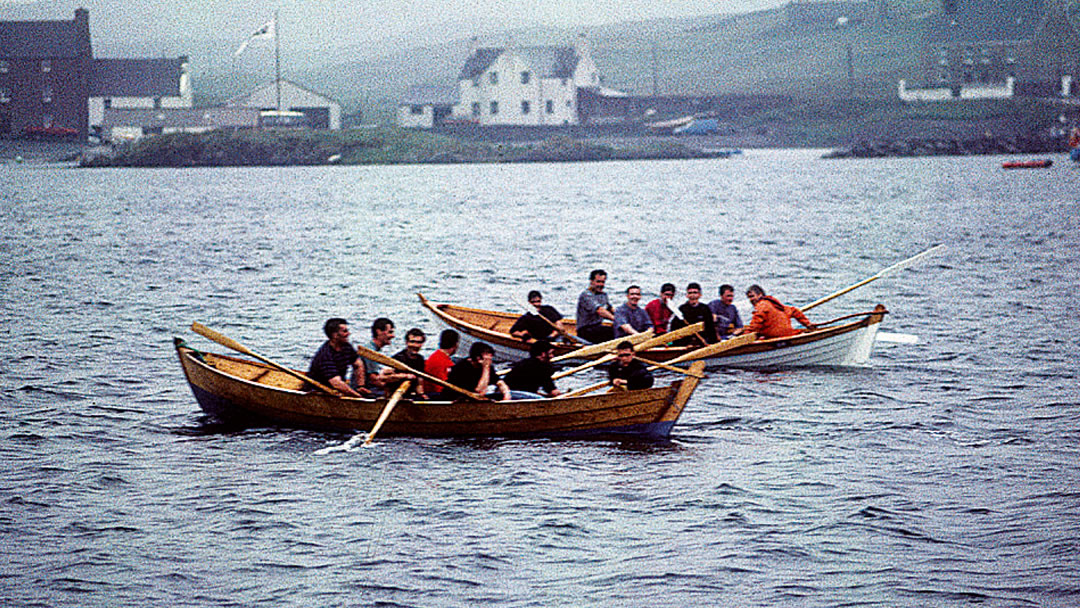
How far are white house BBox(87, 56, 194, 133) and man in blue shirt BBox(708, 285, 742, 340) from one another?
14003 centimetres

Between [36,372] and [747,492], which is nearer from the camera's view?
[747,492]

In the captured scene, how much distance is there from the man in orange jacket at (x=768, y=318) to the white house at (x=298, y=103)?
144740mm

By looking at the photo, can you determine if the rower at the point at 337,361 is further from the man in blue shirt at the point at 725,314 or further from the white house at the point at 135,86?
the white house at the point at 135,86

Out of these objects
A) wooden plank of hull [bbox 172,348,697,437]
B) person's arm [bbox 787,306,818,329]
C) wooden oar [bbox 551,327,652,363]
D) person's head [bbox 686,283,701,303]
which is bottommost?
wooden plank of hull [bbox 172,348,697,437]

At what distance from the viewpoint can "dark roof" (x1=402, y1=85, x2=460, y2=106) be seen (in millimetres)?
174250

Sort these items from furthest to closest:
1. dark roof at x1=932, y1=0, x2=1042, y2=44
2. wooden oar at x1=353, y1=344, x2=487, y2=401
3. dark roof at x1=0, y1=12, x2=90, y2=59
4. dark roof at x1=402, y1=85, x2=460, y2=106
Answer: dark roof at x1=932, y1=0, x2=1042, y2=44
dark roof at x1=402, y1=85, x2=460, y2=106
dark roof at x1=0, y1=12, x2=90, y2=59
wooden oar at x1=353, y1=344, x2=487, y2=401

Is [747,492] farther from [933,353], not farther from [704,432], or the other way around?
[933,353]

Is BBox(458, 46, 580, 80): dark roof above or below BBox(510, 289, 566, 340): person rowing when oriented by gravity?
above

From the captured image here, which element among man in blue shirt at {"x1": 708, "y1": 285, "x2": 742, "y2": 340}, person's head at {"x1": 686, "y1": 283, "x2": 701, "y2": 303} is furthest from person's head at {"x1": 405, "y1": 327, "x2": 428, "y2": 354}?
man in blue shirt at {"x1": 708, "y1": 285, "x2": 742, "y2": 340}

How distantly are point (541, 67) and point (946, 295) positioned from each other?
130856 millimetres

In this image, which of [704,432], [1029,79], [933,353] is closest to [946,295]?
[933,353]

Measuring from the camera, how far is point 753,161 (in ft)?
636

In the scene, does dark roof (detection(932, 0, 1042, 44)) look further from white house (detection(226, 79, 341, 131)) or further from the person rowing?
the person rowing

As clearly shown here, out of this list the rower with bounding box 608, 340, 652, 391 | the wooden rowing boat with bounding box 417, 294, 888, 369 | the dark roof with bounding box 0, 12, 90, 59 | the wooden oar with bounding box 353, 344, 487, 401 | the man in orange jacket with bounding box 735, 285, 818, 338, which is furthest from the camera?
the dark roof with bounding box 0, 12, 90, 59
